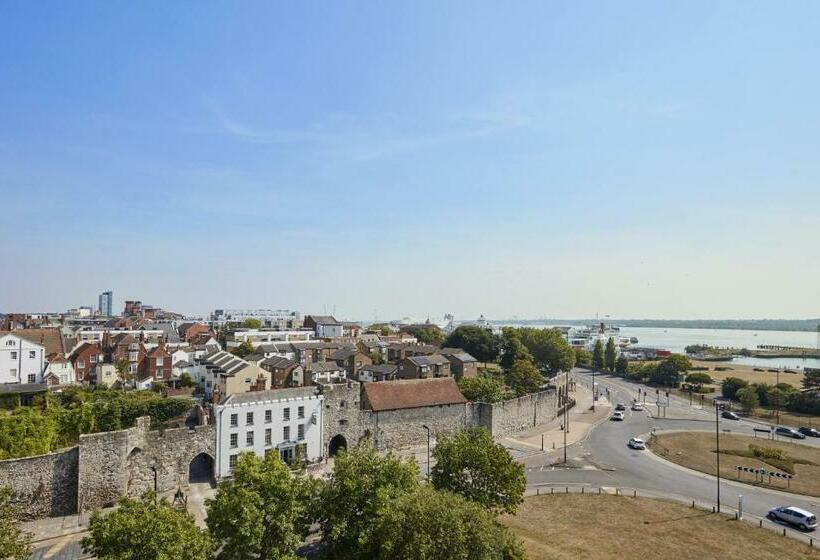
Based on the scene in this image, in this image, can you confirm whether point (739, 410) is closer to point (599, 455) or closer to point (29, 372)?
point (599, 455)

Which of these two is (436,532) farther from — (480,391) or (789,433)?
(789,433)

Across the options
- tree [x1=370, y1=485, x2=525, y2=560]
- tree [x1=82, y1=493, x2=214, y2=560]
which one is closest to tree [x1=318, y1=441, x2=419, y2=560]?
tree [x1=370, y1=485, x2=525, y2=560]

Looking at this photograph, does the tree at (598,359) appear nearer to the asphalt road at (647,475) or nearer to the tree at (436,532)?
the asphalt road at (647,475)

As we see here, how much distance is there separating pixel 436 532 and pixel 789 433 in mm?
63086

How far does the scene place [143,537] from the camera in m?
19.5

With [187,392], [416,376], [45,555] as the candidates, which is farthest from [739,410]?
[45,555]

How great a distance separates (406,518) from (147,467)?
26053 mm

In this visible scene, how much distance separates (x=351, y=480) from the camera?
24828 millimetres

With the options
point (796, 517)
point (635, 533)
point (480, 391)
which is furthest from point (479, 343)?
point (635, 533)

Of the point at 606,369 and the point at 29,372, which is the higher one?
the point at 29,372

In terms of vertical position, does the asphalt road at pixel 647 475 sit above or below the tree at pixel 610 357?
below

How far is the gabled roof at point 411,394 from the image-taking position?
168 ft

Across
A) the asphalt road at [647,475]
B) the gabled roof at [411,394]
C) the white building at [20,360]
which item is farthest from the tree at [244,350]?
the asphalt road at [647,475]

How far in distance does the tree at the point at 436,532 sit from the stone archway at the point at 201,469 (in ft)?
81.0
